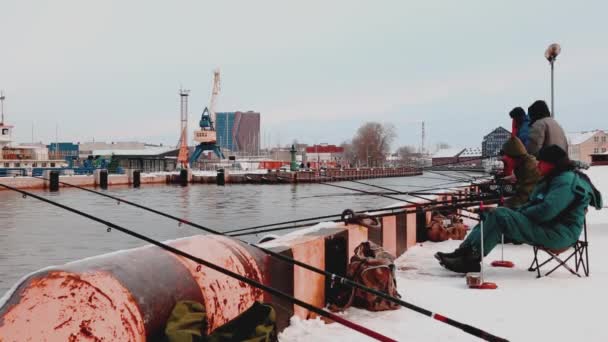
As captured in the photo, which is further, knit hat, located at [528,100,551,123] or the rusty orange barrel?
knit hat, located at [528,100,551,123]

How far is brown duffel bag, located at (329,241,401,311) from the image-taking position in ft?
14.6

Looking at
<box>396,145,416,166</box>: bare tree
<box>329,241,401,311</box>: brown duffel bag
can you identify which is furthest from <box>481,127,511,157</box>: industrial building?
<box>329,241,401,311</box>: brown duffel bag

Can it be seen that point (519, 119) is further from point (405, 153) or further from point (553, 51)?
point (405, 153)

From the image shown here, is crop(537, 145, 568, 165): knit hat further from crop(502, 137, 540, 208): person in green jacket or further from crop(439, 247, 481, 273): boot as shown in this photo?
crop(502, 137, 540, 208): person in green jacket

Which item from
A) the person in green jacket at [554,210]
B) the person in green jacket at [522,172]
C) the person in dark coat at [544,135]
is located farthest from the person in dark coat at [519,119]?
the person in green jacket at [554,210]

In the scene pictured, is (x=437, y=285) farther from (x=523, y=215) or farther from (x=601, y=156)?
(x=601, y=156)

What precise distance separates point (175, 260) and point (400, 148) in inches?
7276

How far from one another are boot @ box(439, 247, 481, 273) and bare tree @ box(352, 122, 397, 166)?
116 meters

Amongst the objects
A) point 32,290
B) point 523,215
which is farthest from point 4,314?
point 523,215

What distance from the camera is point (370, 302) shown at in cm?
447

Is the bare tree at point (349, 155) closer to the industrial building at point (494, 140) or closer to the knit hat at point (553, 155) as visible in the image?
the industrial building at point (494, 140)

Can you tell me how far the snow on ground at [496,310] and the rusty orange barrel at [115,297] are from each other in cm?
92

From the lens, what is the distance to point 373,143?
125438mm

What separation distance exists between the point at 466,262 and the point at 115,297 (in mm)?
4036
